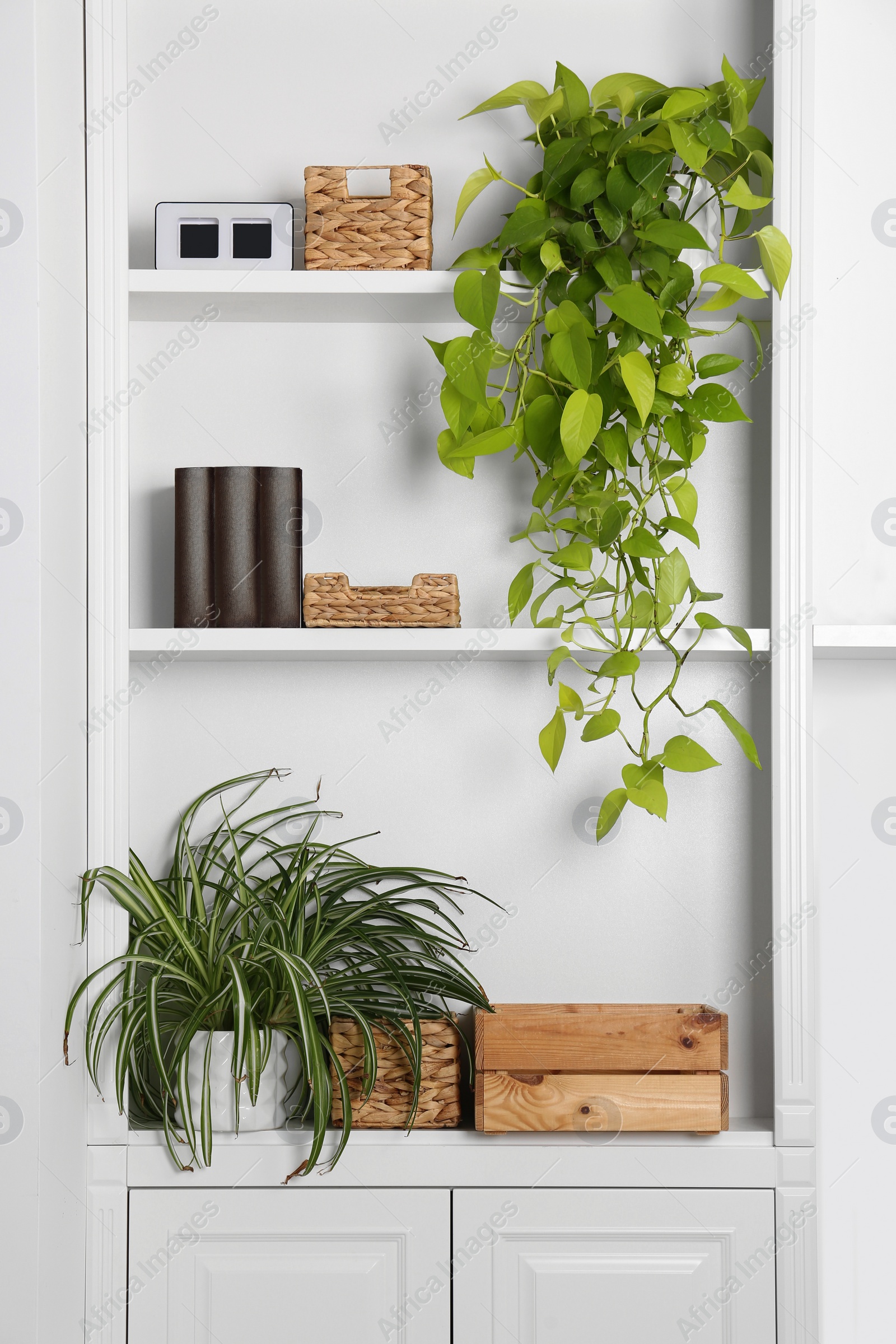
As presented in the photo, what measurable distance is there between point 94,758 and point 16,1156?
1.61ft

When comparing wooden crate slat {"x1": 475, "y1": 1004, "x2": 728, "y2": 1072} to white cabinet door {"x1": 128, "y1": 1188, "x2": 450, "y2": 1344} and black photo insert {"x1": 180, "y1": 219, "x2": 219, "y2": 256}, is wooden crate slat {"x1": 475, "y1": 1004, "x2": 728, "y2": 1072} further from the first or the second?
black photo insert {"x1": 180, "y1": 219, "x2": 219, "y2": 256}

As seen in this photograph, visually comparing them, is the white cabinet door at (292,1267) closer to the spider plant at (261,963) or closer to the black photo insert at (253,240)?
the spider plant at (261,963)

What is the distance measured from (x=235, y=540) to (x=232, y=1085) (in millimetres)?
724

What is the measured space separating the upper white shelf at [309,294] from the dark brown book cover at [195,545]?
0.85 ft

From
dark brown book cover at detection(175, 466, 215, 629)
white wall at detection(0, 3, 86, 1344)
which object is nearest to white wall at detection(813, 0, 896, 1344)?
dark brown book cover at detection(175, 466, 215, 629)

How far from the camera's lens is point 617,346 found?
1382 mm

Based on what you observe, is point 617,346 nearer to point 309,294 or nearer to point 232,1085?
point 309,294

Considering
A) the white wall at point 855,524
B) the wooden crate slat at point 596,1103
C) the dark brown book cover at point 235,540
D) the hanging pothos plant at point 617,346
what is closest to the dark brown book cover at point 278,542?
the dark brown book cover at point 235,540

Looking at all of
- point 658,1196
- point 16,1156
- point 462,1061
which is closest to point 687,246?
point 462,1061

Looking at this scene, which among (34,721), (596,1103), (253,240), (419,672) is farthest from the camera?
(419,672)

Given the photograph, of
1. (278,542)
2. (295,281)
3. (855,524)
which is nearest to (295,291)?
(295,281)

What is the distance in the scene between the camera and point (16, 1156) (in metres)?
1.20

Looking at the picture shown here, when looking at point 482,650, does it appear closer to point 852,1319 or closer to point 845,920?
point 845,920

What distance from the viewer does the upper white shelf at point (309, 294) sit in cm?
142
